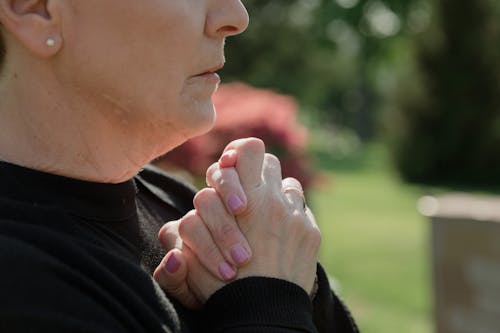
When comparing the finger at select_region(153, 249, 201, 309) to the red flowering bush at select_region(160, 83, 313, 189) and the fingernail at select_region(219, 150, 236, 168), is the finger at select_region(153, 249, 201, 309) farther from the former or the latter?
the red flowering bush at select_region(160, 83, 313, 189)

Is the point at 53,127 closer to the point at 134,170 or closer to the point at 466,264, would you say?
the point at 134,170

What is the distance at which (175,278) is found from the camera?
150 cm

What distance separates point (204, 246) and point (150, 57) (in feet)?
1.19

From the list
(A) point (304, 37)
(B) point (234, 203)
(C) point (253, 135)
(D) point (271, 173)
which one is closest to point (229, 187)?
(B) point (234, 203)

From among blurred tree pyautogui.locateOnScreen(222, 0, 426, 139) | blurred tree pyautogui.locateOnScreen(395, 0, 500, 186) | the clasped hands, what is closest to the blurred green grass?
blurred tree pyautogui.locateOnScreen(395, 0, 500, 186)

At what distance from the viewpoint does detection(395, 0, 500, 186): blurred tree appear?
26.2 m

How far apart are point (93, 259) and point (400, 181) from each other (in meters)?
26.1

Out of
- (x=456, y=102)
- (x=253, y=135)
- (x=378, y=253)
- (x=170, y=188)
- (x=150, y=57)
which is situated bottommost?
(x=456, y=102)

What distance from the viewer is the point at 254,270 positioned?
1.48m

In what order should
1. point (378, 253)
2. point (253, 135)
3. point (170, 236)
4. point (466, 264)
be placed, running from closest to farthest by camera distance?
1. point (170, 236)
2. point (466, 264)
3. point (253, 135)
4. point (378, 253)

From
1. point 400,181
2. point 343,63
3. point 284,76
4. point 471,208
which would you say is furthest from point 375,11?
point 471,208

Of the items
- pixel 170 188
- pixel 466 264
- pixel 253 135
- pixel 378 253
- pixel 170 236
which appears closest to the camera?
pixel 170 236

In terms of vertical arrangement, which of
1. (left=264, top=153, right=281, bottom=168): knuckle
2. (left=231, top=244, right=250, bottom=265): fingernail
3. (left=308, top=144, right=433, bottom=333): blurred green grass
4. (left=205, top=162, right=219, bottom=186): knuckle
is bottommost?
(left=308, top=144, right=433, bottom=333): blurred green grass

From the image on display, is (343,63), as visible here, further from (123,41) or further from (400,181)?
(123,41)
